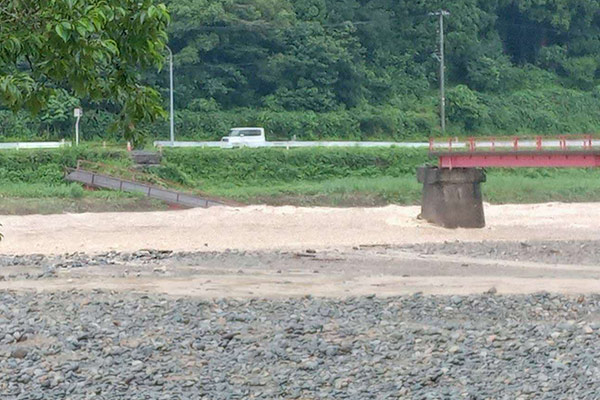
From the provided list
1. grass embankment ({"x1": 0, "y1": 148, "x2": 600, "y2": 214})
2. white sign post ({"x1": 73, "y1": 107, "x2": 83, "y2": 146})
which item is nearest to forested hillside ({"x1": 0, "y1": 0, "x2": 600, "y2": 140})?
white sign post ({"x1": 73, "y1": 107, "x2": 83, "y2": 146})

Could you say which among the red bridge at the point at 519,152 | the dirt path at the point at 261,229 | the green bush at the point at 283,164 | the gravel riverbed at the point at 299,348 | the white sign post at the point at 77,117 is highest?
the white sign post at the point at 77,117

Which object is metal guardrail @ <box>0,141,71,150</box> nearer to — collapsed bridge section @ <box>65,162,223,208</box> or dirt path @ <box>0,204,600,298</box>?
collapsed bridge section @ <box>65,162,223,208</box>

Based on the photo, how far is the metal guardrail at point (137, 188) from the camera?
47.8m

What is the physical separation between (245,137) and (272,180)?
4241 mm

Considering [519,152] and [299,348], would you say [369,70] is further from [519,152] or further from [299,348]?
[299,348]

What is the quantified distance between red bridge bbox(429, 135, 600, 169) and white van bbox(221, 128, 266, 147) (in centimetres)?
1595

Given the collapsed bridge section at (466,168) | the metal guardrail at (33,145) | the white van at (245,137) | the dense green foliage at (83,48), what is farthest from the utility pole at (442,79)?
the dense green foliage at (83,48)

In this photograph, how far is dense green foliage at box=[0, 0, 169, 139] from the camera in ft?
23.0

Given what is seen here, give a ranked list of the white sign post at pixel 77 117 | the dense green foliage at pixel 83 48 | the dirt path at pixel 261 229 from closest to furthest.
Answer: the dense green foliage at pixel 83 48
the dirt path at pixel 261 229
the white sign post at pixel 77 117

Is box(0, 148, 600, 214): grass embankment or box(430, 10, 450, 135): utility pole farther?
box(430, 10, 450, 135): utility pole

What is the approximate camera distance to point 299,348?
50.4 ft

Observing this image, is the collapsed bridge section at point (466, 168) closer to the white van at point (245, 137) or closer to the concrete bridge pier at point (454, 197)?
the concrete bridge pier at point (454, 197)

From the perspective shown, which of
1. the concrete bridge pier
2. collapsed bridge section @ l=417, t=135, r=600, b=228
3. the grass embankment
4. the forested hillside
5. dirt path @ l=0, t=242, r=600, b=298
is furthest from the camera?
the forested hillside

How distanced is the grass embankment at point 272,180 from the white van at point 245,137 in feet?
6.37
